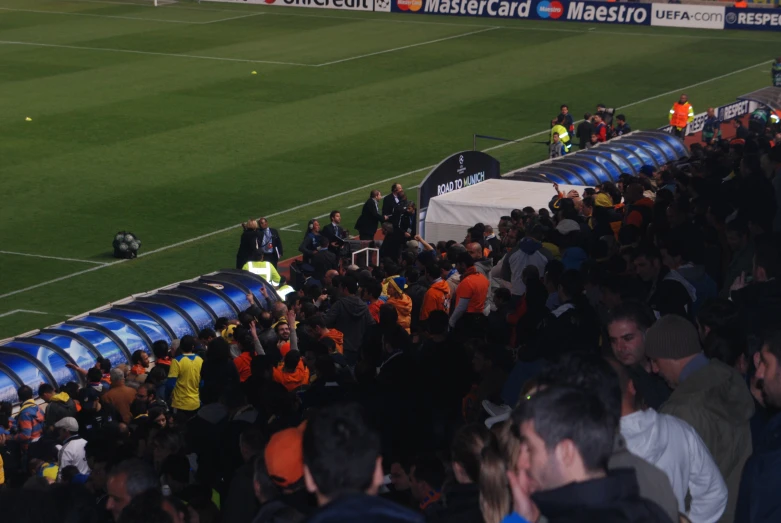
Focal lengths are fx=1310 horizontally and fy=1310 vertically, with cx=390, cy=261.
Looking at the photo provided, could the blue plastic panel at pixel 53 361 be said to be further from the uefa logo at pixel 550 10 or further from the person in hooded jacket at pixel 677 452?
the uefa logo at pixel 550 10

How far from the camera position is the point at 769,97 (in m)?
37.2

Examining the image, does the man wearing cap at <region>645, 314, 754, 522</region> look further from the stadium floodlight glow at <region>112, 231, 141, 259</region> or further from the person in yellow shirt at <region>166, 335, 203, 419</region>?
the stadium floodlight glow at <region>112, 231, 141, 259</region>

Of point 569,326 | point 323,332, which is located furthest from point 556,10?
point 569,326

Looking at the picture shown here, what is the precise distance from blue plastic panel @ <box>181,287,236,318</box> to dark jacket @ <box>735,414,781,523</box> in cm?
1425

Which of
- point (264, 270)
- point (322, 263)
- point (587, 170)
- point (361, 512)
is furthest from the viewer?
point (587, 170)

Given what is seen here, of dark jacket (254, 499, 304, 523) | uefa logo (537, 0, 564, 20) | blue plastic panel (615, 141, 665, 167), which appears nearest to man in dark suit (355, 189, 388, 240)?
blue plastic panel (615, 141, 665, 167)

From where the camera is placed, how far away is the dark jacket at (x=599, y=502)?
445 centimetres

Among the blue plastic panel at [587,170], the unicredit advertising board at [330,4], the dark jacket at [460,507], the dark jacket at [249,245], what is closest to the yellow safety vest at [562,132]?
the blue plastic panel at [587,170]

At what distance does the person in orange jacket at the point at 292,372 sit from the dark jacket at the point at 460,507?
5.47 m

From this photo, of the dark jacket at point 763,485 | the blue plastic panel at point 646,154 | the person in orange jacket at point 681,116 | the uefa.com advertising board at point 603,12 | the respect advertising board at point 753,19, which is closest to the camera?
the dark jacket at point 763,485

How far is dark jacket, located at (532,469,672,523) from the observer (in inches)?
175

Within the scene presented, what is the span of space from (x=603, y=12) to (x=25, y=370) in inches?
1813

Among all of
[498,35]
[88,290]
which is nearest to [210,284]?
[88,290]

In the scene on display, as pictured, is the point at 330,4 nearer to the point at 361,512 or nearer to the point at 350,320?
the point at 350,320
